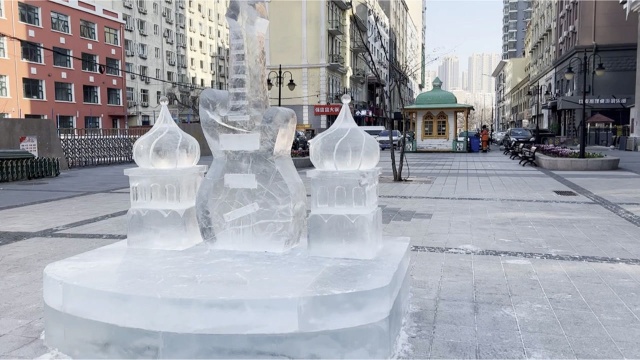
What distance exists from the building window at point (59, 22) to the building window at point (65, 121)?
21.2 ft

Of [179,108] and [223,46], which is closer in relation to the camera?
[179,108]

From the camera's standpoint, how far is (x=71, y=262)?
154 inches

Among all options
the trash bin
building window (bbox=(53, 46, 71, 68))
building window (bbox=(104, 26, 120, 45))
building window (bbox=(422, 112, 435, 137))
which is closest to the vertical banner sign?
building window (bbox=(422, 112, 435, 137))

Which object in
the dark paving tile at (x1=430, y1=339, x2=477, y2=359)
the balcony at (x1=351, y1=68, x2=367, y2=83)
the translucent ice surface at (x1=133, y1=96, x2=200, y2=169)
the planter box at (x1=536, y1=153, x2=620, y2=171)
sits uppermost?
the balcony at (x1=351, y1=68, x2=367, y2=83)

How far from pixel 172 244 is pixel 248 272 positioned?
111 centimetres

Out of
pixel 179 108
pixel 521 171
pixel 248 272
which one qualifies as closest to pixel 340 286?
pixel 248 272

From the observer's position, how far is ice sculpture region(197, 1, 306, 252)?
4.22 meters

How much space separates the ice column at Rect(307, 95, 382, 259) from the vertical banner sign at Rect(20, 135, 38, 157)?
16.3 meters

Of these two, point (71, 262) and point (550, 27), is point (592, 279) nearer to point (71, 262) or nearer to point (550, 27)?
point (71, 262)

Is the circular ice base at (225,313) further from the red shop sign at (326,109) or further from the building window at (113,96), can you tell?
the building window at (113,96)

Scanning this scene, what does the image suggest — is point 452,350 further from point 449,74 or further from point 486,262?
point 449,74

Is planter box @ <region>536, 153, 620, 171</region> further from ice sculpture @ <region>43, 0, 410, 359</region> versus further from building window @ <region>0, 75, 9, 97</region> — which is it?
building window @ <region>0, 75, 9, 97</region>

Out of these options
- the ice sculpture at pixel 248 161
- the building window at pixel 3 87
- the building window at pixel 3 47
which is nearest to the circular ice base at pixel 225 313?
the ice sculpture at pixel 248 161

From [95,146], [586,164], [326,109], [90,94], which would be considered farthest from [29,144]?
[90,94]
